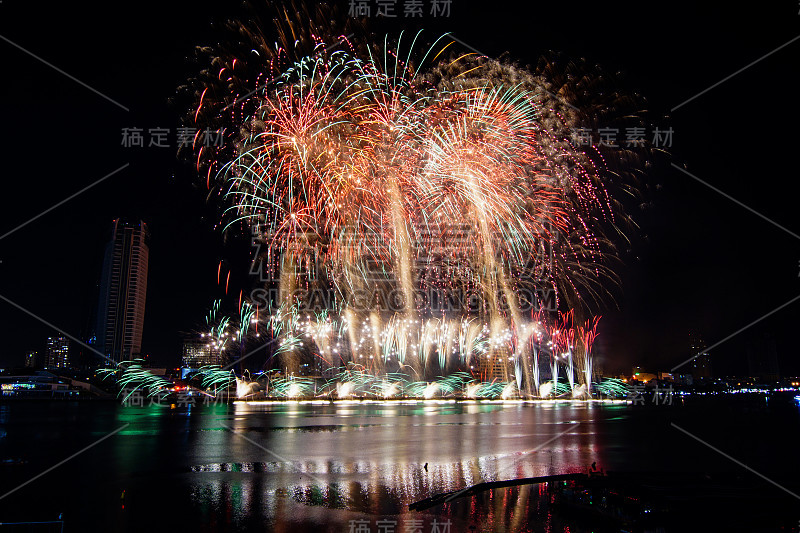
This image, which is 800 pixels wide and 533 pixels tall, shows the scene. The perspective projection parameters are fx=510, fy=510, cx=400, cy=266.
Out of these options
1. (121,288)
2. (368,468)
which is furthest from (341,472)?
(121,288)

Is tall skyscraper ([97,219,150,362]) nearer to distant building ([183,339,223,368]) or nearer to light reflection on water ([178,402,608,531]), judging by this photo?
distant building ([183,339,223,368])

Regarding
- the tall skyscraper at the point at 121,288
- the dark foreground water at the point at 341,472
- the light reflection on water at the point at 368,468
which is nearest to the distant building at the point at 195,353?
the tall skyscraper at the point at 121,288

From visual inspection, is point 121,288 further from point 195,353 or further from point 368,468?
point 368,468

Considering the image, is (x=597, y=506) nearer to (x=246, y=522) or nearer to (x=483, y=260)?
(x=246, y=522)

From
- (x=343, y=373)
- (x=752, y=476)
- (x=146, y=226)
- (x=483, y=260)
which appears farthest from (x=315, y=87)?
(x=146, y=226)

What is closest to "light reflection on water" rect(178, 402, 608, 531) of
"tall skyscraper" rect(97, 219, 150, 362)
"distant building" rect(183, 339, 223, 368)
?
"distant building" rect(183, 339, 223, 368)

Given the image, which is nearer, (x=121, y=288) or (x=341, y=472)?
(x=341, y=472)
